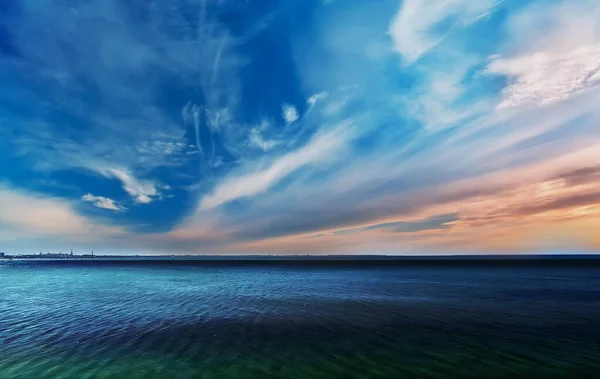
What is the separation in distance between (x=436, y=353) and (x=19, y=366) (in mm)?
20352

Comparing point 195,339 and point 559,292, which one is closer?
point 195,339

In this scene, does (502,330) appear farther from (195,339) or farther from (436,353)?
(195,339)

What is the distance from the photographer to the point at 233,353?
1554 centimetres

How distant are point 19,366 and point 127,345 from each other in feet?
15.1

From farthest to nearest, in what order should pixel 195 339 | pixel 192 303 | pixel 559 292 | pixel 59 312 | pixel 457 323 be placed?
pixel 559 292
pixel 192 303
pixel 59 312
pixel 457 323
pixel 195 339

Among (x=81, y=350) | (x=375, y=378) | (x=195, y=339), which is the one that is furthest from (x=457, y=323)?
(x=81, y=350)

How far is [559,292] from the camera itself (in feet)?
128

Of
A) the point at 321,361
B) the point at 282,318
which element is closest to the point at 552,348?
the point at 321,361

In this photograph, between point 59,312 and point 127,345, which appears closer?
point 127,345

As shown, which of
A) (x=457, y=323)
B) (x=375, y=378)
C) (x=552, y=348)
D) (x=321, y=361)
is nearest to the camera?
(x=375, y=378)

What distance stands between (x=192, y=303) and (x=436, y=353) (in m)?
24.9

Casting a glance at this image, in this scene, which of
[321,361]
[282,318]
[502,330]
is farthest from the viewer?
[282,318]

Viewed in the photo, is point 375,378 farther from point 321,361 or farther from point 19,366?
point 19,366

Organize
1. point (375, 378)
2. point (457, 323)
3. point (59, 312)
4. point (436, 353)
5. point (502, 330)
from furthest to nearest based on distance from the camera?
1. point (59, 312)
2. point (457, 323)
3. point (502, 330)
4. point (436, 353)
5. point (375, 378)
